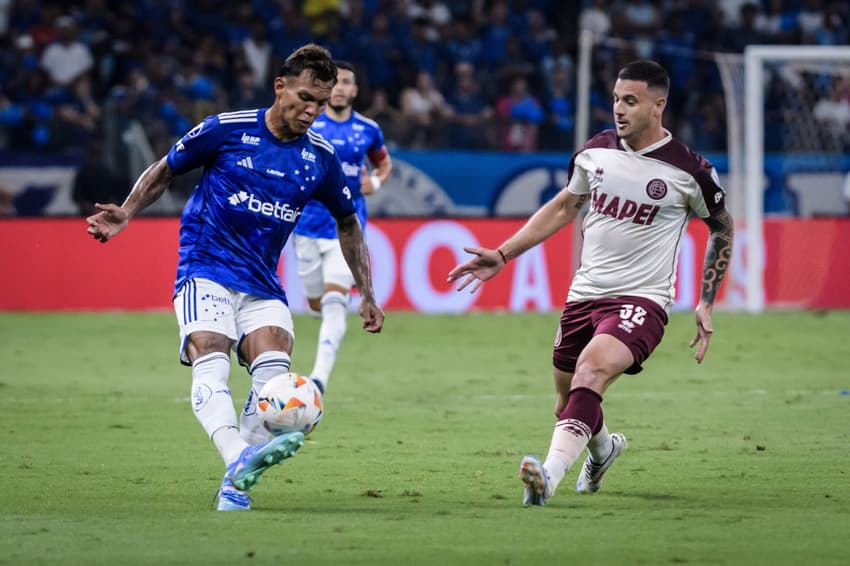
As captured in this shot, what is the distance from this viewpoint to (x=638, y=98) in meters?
7.50

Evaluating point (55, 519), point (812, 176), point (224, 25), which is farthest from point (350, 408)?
point (224, 25)

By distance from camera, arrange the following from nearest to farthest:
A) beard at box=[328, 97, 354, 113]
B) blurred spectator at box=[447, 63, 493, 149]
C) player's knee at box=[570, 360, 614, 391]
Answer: player's knee at box=[570, 360, 614, 391]
beard at box=[328, 97, 354, 113]
blurred spectator at box=[447, 63, 493, 149]

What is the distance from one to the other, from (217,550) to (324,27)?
18.8 metres

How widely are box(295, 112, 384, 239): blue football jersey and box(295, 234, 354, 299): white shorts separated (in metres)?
0.07

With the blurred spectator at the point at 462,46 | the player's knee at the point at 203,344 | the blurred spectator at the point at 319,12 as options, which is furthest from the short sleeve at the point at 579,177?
the blurred spectator at the point at 462,46

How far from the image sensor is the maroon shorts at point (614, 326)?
7430 mm

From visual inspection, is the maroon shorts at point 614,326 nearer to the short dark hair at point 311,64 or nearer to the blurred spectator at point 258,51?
the short dark hair at point 311,64

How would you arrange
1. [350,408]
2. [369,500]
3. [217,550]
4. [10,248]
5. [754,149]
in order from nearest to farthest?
1. [217,550]
2. [369,500]
3. [350,408]
4. [10,248]
5. [754,149]

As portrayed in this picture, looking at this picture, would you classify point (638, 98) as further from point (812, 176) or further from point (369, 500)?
point (812, 176)

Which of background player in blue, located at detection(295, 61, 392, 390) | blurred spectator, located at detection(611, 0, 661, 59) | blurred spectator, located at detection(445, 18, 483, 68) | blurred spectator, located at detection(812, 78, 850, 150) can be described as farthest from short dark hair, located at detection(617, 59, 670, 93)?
blurred spectator, located at detection(611, 0, 661, 59)

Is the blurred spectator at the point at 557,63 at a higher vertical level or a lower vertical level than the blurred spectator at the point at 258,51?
lower

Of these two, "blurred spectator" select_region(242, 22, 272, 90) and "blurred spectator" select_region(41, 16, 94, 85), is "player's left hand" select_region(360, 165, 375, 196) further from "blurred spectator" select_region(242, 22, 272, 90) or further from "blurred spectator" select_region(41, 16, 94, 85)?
"blurred spectator" select_region(41, 16, 94, 85)

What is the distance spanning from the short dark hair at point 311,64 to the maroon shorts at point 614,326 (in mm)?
1761

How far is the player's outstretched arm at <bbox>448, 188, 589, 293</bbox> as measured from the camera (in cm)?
756
